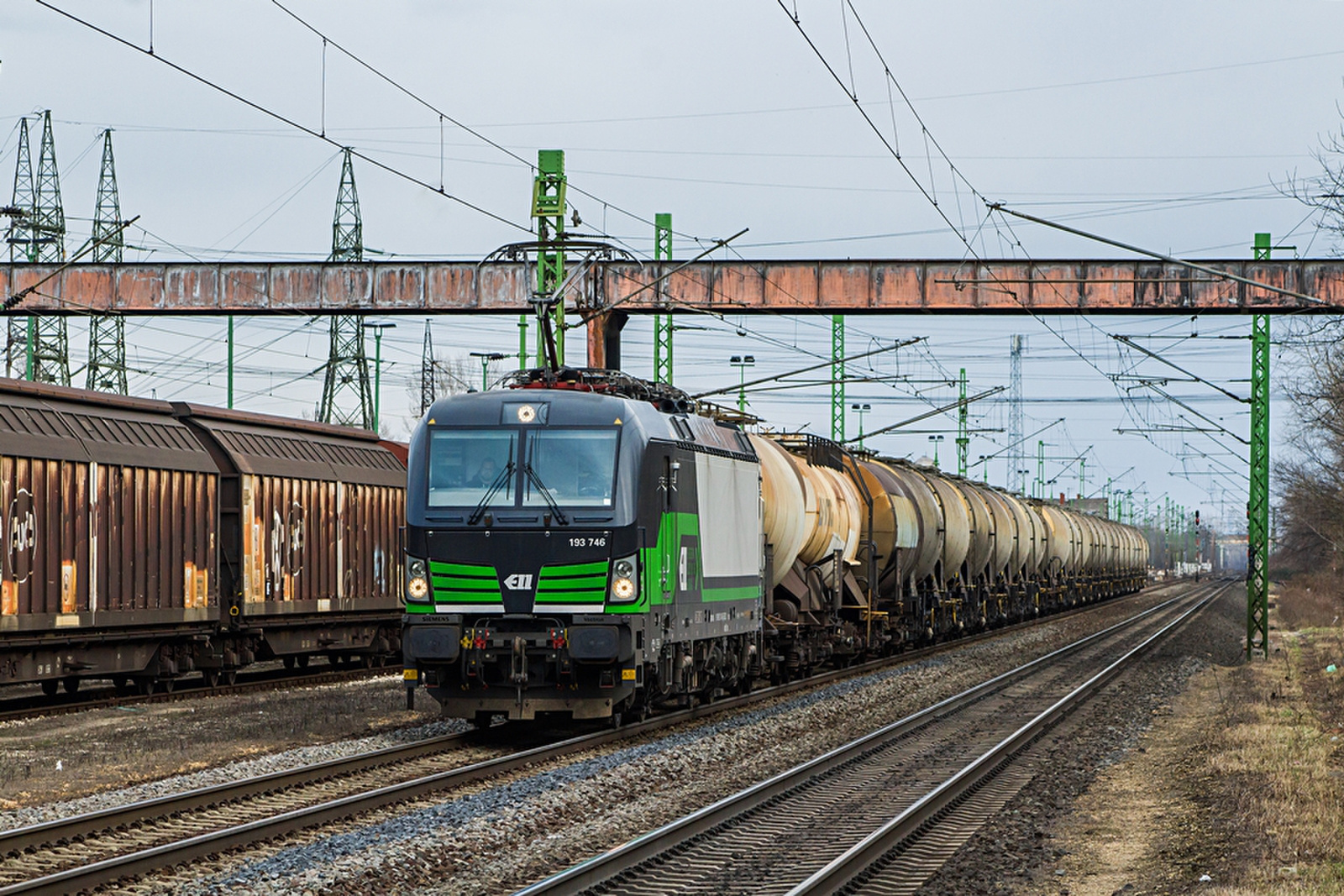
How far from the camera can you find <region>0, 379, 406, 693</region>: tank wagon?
1947 centimetres

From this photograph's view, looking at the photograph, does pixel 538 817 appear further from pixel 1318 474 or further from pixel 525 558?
pixel 1318 474

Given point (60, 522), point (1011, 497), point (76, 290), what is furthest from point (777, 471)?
point (1011, 497)

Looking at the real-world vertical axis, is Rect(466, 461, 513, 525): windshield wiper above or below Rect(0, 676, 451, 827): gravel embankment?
above

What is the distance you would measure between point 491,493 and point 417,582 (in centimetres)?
122

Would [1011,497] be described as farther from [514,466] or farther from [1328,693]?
[514,466]

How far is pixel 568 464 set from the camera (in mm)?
16656

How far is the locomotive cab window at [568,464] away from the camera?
16.6 metres

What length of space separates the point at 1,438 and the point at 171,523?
3965mm

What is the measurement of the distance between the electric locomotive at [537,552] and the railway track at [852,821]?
8.32 feet

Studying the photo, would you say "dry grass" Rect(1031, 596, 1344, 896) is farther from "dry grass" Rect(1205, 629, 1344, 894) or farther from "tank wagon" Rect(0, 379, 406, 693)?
"tank wagon" Rect(0, 379, 406, 693)

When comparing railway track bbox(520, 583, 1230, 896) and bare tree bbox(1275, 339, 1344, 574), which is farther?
bare tree bbox(1275, 339, 1344, 574)

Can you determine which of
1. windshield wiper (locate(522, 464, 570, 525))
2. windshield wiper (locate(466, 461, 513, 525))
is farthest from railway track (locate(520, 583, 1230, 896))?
windshield wiper (locate(466, 461, 513, 525))

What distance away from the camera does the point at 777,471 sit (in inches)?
944

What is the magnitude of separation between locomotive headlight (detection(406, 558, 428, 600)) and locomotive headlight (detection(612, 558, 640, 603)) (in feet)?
6.55
